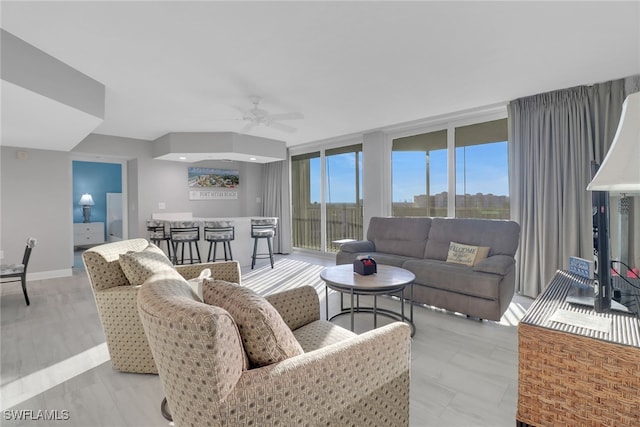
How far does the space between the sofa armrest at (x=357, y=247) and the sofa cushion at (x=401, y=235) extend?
90 mm

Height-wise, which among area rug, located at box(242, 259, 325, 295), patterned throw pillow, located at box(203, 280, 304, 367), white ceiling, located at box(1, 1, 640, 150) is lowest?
area rug, located at box(242, 259, 325, 295)

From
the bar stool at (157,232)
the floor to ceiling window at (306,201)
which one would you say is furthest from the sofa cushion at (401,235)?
the bar stool at (157,232)

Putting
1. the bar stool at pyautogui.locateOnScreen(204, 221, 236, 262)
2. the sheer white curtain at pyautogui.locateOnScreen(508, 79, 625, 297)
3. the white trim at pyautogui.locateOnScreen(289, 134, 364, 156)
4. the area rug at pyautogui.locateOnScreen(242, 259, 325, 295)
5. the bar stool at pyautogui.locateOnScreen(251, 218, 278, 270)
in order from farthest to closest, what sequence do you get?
1. the white trim at pyautogui.locateOnScreen(289, 134, 364, 156)
2. the bar stool at pyautogui.locateOnScreen(251, 218, 278, 270)
3. the bar stool at pyautogui.locateOnScreen(204, 221, 236, 262)
4. the area rug at pyautogui.locateOnScreen(242, 259, 325, 295)
5. the sheer white curtain at pyautogui.locateOnScreen(508, 79, 625, 297)

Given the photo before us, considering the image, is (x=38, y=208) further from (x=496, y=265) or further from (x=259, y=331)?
(x=496, y=265)

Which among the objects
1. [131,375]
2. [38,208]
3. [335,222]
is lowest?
[131,375]

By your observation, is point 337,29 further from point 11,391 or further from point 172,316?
point 11,391

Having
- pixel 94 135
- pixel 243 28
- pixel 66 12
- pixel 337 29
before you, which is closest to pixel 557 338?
pixel 337 29

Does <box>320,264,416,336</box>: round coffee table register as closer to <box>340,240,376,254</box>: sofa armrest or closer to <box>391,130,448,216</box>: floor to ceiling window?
<box>340,240,376,254</box>: sofa armrest

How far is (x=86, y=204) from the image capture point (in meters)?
7.65

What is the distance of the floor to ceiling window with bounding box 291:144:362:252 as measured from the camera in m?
6.37

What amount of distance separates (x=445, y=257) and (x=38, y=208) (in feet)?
20.4

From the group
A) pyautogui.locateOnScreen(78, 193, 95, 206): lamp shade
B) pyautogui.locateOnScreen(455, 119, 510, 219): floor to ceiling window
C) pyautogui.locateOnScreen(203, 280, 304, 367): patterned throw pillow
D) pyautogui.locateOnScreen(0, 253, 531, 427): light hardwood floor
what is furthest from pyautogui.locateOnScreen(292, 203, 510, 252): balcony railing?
pyautogui.locateOnScreen(78, 193, 95, 206): lamp shade

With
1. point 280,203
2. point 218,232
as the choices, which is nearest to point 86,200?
point 218,232

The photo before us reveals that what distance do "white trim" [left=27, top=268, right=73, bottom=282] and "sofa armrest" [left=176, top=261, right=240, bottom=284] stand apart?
402 cm
